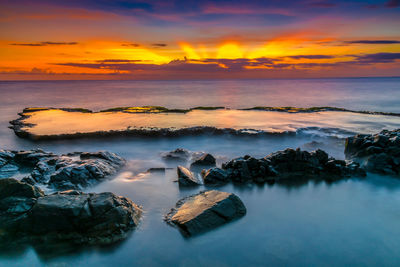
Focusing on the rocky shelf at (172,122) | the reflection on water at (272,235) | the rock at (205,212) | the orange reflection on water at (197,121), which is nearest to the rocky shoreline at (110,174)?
the rock at (205,212)

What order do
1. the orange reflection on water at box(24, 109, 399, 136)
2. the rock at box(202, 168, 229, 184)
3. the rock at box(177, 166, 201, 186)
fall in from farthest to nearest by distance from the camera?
the orange reflection on water at box(24, 109, 399, 136), the rock at box(202, 168, 229, 184), the rock at box(177, 166, 201, 186)

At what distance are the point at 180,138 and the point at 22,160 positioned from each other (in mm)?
11981

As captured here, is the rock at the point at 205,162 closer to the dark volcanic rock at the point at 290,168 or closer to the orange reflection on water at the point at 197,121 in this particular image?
the dark volcanic rock at the point at 290,168

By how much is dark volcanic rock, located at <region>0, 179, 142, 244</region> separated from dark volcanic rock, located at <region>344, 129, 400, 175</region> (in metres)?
13.7

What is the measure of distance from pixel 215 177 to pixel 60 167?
8294 mm

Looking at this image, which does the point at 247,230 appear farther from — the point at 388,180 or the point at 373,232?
the point at 388,180

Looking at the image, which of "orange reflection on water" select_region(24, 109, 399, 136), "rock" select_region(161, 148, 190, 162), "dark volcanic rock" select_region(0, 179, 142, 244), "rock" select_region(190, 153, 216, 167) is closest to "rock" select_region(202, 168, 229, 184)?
"rock" select_region(190, 153, 216, 167)

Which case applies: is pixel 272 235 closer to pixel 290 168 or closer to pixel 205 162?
pixel 290 168

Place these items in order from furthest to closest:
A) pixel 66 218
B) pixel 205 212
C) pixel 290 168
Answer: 1. pixel 290 168
2. pixel 205 212
3. pixel 66 218

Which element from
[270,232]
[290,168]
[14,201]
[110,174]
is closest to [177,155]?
[110,174]

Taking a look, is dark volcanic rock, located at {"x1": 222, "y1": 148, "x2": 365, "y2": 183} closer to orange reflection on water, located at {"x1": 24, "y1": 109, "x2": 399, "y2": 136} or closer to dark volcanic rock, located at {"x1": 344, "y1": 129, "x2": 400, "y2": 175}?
dark volcanic rock, located at {"x1": 344, "y1": 129, "x2": 400, "y2": 175}

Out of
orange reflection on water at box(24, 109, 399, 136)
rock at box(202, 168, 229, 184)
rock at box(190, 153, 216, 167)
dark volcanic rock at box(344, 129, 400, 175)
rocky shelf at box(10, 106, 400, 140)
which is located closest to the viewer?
rock at box(202, 168, 229, 184)

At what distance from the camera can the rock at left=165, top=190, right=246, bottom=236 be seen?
985cm

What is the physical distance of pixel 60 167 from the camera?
48.4ft
